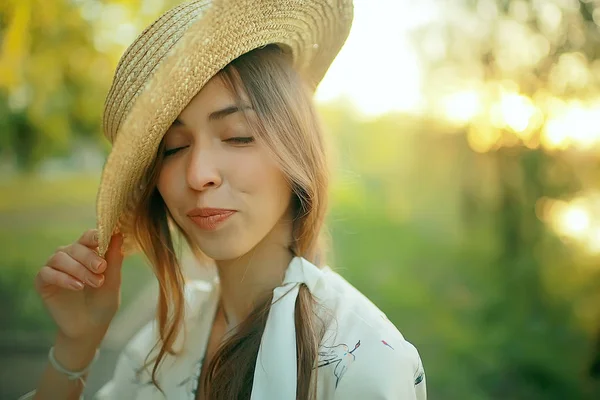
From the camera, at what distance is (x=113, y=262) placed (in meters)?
1.72

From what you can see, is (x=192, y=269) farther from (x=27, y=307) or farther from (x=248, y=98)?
(x=27, y=307)

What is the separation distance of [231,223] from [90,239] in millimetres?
424

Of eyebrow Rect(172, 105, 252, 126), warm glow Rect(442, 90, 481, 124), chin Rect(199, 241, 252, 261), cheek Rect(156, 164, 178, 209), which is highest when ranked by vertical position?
warm glow Rect(442, 90, 481, 124)

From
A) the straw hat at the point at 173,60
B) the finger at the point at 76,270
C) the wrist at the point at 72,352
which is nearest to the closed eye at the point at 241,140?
the straw hat at the point at 173,60

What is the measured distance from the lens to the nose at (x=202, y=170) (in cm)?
134

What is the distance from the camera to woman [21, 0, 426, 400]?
4.24 feet

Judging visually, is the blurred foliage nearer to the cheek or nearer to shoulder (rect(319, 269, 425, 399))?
the cheek

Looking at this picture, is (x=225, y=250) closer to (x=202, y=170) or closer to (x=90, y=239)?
(x=202, y=170)

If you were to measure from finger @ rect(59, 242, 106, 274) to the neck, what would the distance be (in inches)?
12.8

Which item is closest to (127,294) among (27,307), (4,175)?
(27,307)

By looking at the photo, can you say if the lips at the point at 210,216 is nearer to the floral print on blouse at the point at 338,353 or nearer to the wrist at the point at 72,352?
the floral print on blouse at the point at 338,353

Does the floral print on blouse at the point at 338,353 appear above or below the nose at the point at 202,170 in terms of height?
below

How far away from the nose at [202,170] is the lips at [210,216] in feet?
0.20

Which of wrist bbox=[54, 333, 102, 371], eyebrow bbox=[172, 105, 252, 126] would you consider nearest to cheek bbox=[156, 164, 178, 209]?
eyebrow bbox=[172, 105, 252, 126]
